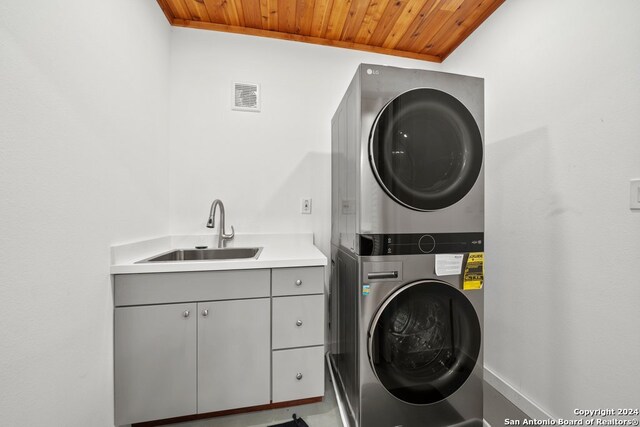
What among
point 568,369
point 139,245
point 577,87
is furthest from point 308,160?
point 568,369

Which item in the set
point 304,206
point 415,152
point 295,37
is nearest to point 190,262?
point 304,206

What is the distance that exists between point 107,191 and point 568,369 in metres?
2.44

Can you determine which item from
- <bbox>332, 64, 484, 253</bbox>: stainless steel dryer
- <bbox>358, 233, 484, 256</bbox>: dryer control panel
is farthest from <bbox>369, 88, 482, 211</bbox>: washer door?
<bbox>358, 233, 484, 256</bbox>: dryer control panel

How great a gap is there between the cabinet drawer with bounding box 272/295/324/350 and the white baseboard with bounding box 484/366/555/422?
1.22 metres

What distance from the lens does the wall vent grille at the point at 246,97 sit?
6.32 ft

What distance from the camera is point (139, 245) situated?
1427mm

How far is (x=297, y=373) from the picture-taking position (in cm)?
139

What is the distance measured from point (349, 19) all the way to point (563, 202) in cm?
181

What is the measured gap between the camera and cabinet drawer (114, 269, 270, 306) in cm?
124

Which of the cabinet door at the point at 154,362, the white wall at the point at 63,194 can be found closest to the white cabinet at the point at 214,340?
the cabinet door at the point at 154,362

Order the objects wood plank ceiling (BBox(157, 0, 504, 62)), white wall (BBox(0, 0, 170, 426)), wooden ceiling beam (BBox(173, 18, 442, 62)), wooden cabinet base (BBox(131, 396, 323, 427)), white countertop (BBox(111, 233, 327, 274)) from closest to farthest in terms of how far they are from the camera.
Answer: white wall (BBox(0, 0, 170, 426)) < white countertop (BBox(111, 233, 327, 274)) < wooden cabinet base (BBox(131, 396, 323, 427)) < wood plank ceiling (BBox(157, 0, 504, 62)) < wooden ceiling beam (BBox(173, 18, 442, 62))

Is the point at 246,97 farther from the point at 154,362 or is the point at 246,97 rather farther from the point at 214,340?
the point at 154,362

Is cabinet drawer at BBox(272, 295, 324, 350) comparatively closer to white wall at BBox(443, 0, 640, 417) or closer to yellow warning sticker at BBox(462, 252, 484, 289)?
yellow warning sticker at BBox(462, 252, 484, 289)

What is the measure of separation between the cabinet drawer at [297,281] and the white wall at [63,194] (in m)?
0.81
